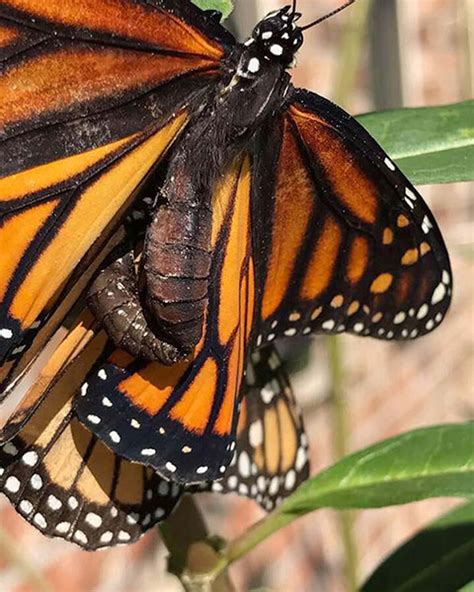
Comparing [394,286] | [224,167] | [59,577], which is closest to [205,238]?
[224,167]

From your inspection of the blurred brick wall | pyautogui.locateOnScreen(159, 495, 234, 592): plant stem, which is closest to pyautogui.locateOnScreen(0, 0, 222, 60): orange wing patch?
pyautogui.locateOnScreen(159, 495, 234, 592): plant stem

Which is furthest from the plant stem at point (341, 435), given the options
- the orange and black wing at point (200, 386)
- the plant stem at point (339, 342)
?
the orange and black wing at point (200, 386)

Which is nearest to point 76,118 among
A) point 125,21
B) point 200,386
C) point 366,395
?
point 125,21

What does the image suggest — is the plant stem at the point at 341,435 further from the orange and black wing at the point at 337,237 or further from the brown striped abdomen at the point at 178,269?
the brown striped abdomen at the point at 178,269

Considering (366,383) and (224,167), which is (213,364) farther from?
(366,383)

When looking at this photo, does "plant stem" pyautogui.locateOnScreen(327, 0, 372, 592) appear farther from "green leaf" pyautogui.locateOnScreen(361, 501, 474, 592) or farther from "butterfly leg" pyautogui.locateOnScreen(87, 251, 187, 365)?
"butterfly leg" pyautogui.locateOnScreen(87, 251, 187, 365)
